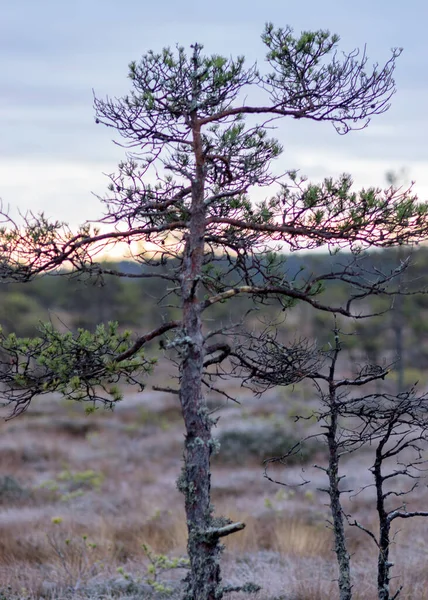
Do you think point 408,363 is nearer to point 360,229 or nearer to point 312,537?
point 312,537

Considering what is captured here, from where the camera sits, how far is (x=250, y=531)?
1157 centimetres

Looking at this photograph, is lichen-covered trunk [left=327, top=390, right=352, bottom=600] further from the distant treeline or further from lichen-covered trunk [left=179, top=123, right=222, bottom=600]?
the distant treeline

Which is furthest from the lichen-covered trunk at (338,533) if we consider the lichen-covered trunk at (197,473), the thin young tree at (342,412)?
the lichen-covered trunk at (197,473)

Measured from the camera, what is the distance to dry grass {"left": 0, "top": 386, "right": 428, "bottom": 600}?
877 cm

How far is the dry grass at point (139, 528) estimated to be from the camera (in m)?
8.77

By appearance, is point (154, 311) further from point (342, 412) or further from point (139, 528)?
point (342, 412)

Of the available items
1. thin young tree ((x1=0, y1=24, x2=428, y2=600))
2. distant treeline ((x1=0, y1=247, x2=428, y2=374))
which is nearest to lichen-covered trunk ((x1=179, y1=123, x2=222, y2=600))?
thin young tree ((x1=0, y1=24, x2=428, y2=600))

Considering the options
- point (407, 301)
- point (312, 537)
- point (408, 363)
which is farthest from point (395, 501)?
point (408, 363)

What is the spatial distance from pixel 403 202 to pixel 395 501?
10.1 m

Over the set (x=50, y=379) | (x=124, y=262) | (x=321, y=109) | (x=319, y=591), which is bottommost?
(x=319, y=591)

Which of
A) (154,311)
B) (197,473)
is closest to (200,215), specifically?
(197,473)

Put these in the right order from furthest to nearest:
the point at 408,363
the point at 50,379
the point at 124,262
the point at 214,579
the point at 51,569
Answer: the point at 408,363 → the point at 51,569 → the point at 124,262 → the point at 50,379 → the point at 214,579

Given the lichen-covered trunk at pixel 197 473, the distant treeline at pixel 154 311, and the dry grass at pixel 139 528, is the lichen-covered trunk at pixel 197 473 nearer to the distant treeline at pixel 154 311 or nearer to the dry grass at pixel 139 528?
the dry grass at pixel 139 528

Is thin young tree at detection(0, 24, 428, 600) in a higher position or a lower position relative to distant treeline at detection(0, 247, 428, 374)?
lower
